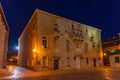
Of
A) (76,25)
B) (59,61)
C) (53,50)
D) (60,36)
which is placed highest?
(76,25)

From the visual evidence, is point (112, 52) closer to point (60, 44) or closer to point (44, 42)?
point (60, 44)

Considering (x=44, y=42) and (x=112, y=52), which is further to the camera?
(x=112, y=52)

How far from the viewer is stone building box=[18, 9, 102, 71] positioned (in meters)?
25.1

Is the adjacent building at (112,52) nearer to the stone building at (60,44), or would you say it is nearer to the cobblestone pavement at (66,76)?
the stone building at (60,44)

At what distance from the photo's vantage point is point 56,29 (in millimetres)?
27562

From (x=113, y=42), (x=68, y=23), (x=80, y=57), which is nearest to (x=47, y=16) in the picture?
(x=68, y=23)

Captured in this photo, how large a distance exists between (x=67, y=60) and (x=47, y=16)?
8.66 meters

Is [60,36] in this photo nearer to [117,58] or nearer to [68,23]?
[68,23]

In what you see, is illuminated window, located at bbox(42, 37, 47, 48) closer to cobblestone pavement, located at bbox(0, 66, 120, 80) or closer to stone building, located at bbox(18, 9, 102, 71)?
stone building, located at bbox(18, 9, 102, 71)

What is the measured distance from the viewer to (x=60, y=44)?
2769cm

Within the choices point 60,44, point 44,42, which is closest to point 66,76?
point 44,42

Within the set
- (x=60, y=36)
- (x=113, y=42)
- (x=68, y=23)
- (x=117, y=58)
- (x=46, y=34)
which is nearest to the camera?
(x=46, y=34)

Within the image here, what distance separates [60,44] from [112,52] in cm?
1396

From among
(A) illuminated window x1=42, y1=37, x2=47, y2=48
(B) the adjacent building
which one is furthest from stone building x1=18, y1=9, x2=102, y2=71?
(B) the adjacent building
